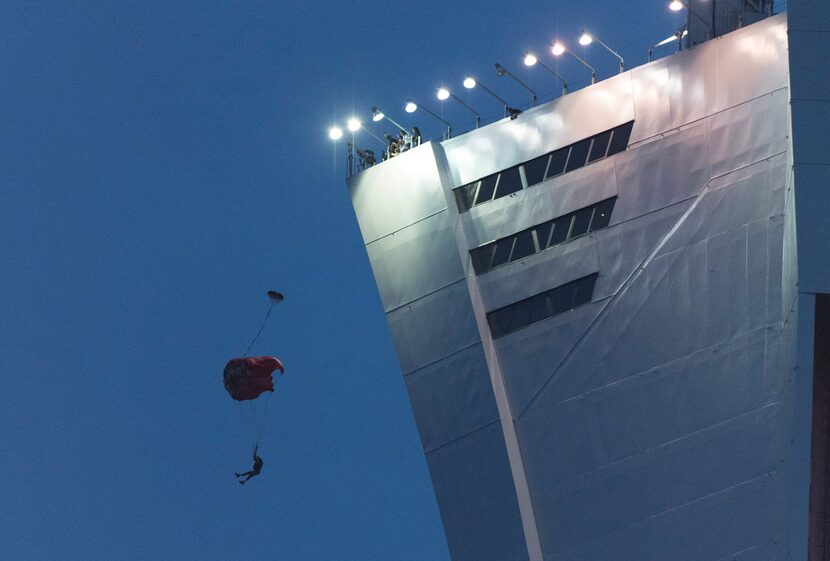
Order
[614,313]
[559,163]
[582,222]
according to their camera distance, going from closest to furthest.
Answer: [614,313] → [582,222] → [559,163]

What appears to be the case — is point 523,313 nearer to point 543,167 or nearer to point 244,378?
point 543,167

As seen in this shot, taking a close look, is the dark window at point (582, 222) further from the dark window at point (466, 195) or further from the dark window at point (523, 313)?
the dark window at point (466, 195)

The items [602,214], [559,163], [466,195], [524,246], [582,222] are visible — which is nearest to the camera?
[602,214]

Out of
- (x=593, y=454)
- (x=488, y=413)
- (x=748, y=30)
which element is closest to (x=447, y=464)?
(x=488, y=413)

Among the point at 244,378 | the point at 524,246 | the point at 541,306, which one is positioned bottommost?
the point at 541,306

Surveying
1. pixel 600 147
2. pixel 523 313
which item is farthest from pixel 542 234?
pixel 600 147

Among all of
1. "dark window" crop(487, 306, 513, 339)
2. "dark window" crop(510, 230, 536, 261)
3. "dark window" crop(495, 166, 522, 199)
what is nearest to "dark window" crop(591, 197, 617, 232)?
"dark window" crop(510, 230, 536, 261)
